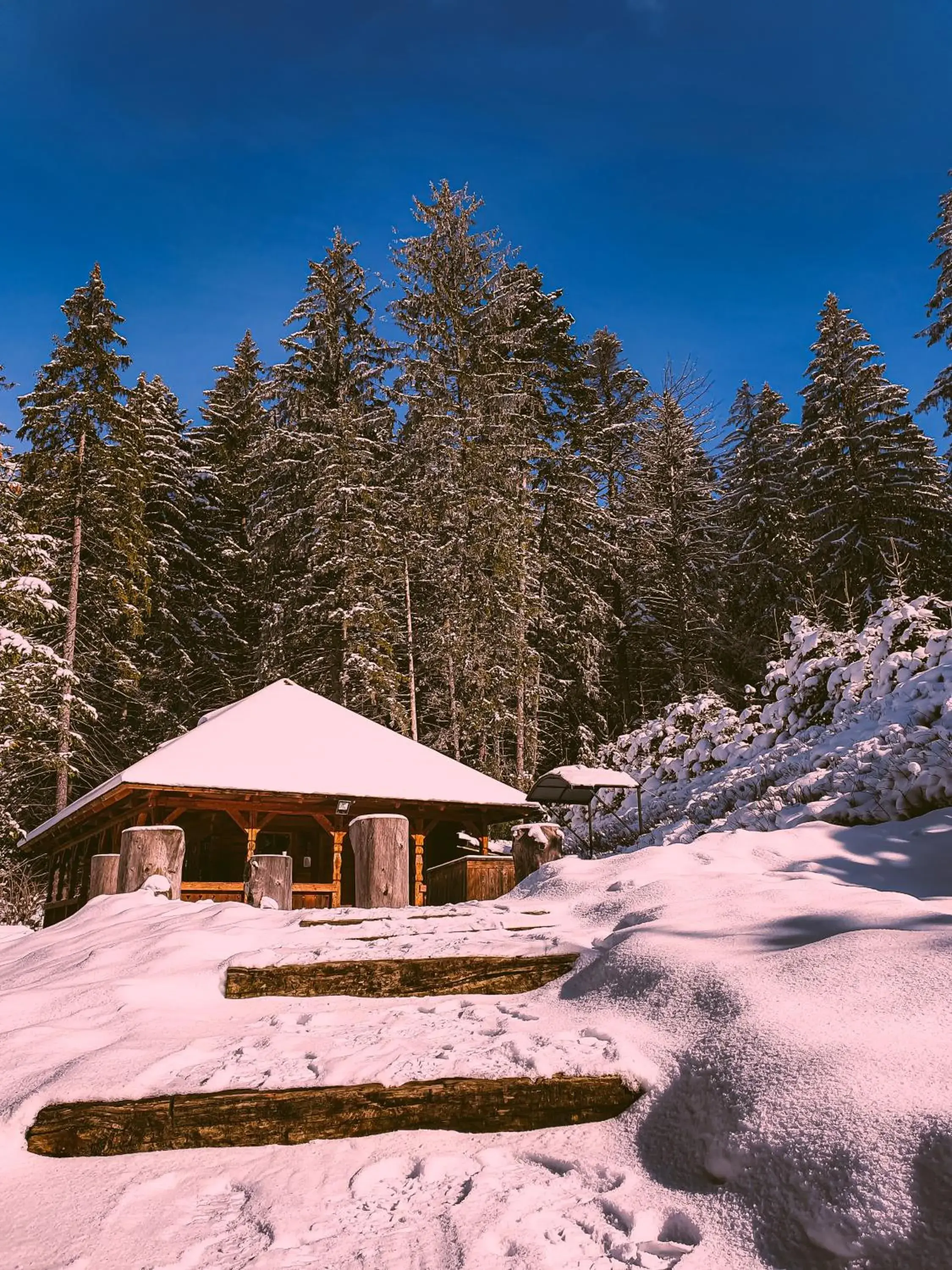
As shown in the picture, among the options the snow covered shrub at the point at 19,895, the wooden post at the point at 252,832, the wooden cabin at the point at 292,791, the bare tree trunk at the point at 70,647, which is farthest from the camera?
the bare tree trunk at the point at 70,647

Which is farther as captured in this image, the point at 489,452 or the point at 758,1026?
the point at 489,452

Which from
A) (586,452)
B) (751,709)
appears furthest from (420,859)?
(586,452)

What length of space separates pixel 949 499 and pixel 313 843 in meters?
21.6

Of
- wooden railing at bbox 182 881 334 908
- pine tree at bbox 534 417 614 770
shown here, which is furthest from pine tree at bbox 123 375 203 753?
wooden railing at bbox 182 881 334 908

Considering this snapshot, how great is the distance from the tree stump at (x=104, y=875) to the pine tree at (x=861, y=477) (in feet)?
72.8

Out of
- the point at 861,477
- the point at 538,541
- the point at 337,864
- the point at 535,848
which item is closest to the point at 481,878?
the point at 535,848

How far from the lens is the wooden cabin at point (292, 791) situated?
40.0ft

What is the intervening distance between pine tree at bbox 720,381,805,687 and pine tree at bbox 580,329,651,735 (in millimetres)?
3484

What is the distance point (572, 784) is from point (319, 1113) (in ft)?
29.2

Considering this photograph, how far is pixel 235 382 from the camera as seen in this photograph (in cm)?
3528

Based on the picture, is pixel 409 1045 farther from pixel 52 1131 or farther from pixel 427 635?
pixel 427 635

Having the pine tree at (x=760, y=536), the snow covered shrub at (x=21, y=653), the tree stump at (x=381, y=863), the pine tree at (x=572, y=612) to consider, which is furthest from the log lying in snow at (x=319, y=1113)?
the pine tree at (x=760, y=536)

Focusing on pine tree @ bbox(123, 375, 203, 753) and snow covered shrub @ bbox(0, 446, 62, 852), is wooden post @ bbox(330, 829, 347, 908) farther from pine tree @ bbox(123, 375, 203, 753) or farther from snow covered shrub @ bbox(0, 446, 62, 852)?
pine tree @ bbox(123, 375, 203, 753)

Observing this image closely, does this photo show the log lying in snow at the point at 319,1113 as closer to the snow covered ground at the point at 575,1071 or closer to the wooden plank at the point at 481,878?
the snow covered ground at the point at 575,1071
